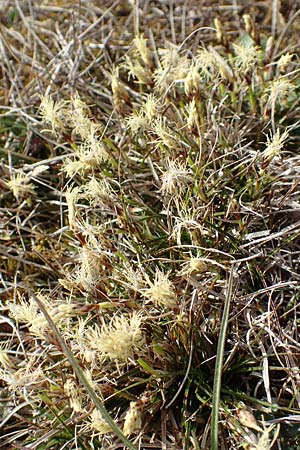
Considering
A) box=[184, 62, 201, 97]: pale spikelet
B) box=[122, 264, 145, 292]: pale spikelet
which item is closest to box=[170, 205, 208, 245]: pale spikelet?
box=[122, 264, 145, 292]: pale spikelet

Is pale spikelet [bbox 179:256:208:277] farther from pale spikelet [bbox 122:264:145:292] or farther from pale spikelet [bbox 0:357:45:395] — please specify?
pale spikelet [bbox 0:357:45:395]

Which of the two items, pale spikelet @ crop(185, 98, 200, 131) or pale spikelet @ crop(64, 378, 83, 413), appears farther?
pale spikelet @ crop(185, 98, 200, 131)

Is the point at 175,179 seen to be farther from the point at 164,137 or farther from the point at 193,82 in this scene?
the point at 193,82

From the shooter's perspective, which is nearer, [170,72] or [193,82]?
[193,82]

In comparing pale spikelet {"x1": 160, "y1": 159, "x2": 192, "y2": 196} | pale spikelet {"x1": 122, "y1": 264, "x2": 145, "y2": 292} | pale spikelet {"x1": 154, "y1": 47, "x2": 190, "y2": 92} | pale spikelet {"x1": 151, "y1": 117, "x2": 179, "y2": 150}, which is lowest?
pale spikelet {"x1": 122, "y1": 264, "x2": 145, "y2": 292}

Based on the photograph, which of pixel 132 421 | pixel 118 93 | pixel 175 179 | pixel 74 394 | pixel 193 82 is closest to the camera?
pixel 132 421

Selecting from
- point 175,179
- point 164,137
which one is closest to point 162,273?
point 175,179

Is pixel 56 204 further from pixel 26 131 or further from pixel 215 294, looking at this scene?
pixel 215 294

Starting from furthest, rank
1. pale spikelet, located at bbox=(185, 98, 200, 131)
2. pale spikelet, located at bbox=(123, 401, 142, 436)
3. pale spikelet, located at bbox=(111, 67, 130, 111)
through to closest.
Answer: pale spikelet, located at bbox=(111, 67, 130, 111)
pale spikelet, located at bbox=(185, 98, 200, 131)
pale spikelet, located at bbox=(123, 401, 142, 436)

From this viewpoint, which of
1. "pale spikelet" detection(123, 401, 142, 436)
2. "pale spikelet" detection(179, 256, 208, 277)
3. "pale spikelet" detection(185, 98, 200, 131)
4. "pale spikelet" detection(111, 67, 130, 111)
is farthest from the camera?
"pale spikelet" detection(111, 67, 130, 111)
